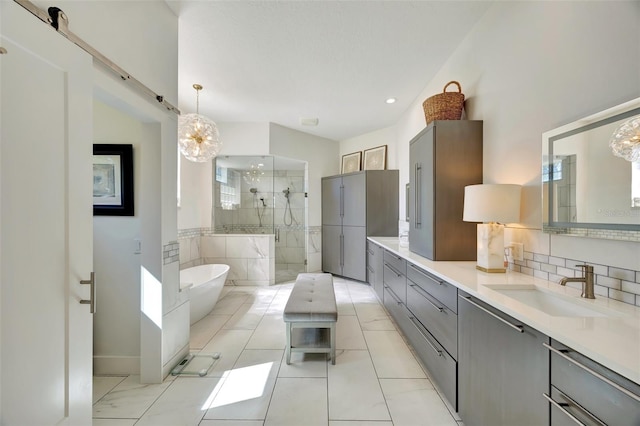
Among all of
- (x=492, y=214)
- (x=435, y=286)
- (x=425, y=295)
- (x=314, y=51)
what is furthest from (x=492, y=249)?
(x=314, y=51)

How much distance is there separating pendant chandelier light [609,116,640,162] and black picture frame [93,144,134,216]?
2894 millimetres

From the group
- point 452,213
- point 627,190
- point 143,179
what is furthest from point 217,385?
point 627,190

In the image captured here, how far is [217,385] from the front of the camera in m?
1.82

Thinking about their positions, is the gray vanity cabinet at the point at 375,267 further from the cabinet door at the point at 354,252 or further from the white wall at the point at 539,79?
the white wall at the point at 539,79

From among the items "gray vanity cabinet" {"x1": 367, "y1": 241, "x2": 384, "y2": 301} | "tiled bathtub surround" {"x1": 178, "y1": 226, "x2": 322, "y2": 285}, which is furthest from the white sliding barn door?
"gray vanity cabinet" {"x1": 367, "y1": 241, "x2": 384, "y2": 301}

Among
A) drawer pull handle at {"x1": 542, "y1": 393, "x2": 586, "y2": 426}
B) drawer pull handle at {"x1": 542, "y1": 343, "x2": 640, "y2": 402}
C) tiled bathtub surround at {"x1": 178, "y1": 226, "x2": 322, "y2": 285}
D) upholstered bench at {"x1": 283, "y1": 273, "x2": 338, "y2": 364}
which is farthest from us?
tiled bathtub surround at {"x1": 178, "y1": 226, "x2": 322, "y2": 285}

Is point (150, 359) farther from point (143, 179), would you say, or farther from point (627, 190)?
point (627, 190)

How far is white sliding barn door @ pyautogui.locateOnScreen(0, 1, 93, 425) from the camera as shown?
0.81m

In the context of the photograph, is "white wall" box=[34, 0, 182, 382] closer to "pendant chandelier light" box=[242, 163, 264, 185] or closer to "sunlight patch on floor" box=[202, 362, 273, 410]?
"sunlight patch on floor" box=[202, 362, 273, 410]

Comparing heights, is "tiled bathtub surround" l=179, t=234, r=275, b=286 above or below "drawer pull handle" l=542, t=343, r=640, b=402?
below

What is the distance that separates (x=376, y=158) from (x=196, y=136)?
3215 mm

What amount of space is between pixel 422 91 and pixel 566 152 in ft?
7.49

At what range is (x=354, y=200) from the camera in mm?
4496

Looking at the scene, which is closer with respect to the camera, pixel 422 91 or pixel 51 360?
pixel 51 360
